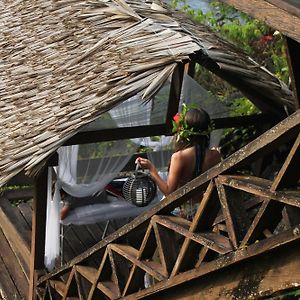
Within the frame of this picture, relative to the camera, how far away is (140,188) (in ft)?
18.2

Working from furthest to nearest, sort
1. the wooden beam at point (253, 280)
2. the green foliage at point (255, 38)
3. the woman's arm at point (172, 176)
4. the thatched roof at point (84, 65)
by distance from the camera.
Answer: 1. the green foliage at point (255, 38)
2. the woman's arm at point (172, 176)
3. the thatched roof at point (84, 65)
4. the wooden beam at point (253, 280)

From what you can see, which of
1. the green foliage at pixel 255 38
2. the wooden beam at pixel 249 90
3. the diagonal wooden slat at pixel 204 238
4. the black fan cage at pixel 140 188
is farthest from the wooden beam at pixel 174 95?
the green foliage at pixel 255 38

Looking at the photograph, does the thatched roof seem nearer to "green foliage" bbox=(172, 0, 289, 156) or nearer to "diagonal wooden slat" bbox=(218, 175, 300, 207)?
"diagonal wooden slat" bbox=(218, 175, 300, 207)

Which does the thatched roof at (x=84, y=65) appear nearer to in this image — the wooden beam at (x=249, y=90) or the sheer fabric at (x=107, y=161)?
the wooden beam at (x=249, y=90)

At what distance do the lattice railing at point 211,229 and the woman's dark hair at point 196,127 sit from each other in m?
0.96

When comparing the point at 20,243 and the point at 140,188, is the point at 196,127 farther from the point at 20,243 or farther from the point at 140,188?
the point at 20,243

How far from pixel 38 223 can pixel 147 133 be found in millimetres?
1018

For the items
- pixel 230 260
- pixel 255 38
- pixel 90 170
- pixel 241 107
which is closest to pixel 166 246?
pixel 230 260

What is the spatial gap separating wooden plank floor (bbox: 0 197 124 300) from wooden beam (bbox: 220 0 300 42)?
340 cm

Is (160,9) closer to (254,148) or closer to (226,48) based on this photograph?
(226,48)

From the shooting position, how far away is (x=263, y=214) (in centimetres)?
304

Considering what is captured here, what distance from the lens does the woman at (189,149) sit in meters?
4.86

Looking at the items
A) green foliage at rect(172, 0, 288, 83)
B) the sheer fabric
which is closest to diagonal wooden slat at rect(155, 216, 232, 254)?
the sheer fabric

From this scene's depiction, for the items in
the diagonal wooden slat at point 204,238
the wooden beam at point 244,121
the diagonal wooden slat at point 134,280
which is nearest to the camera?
the diagonal wooden slat at point 204,238
